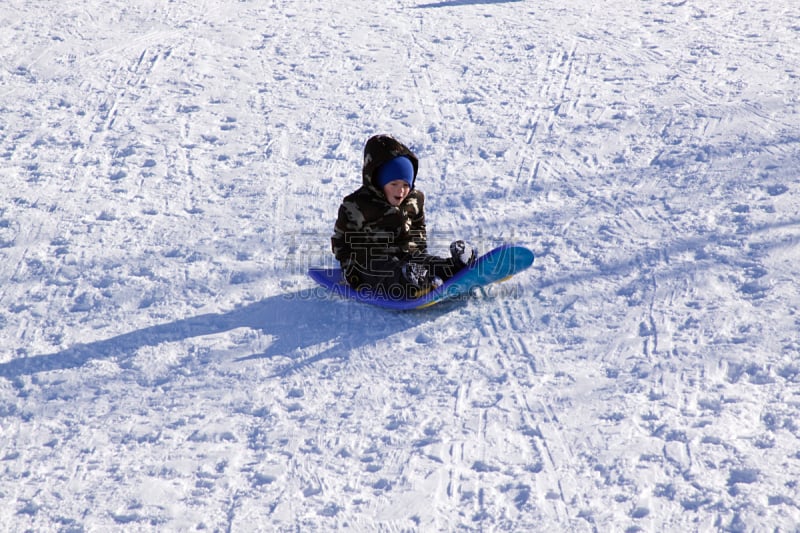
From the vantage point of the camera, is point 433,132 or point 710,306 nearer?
point 710,306

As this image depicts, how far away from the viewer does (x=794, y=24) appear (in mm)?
7926

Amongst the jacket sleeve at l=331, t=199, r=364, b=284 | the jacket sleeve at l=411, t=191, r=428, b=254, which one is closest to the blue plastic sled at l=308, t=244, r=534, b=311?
the jacket sleeve at l=331, t=199, r=364, b=284

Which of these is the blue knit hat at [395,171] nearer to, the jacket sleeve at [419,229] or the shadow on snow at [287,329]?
the jacket sleeve at [419,229]

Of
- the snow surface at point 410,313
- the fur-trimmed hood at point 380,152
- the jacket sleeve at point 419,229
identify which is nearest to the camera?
the snow surface at point 410,313

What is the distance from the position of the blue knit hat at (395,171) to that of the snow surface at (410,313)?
0.69 metres

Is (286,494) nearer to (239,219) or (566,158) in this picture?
(239,219)

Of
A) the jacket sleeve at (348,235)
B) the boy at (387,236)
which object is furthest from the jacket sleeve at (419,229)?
the jacket sleeve at (348,235)

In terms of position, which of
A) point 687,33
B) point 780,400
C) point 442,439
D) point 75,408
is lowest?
point 75,408

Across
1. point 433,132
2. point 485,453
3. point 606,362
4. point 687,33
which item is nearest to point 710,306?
point 606,362

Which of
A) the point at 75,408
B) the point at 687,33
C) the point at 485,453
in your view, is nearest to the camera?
the point at 485,453

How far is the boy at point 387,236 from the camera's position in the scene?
157 inches

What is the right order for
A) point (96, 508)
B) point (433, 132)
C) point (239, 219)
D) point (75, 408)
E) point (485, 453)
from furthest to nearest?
1. point (433, 132)
2. point (239, 219)
3. point (75, 408)
4. point (485, 453)
5. point (96, 508)

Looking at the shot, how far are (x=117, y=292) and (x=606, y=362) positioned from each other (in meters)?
2.58

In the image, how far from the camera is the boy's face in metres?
4.02
